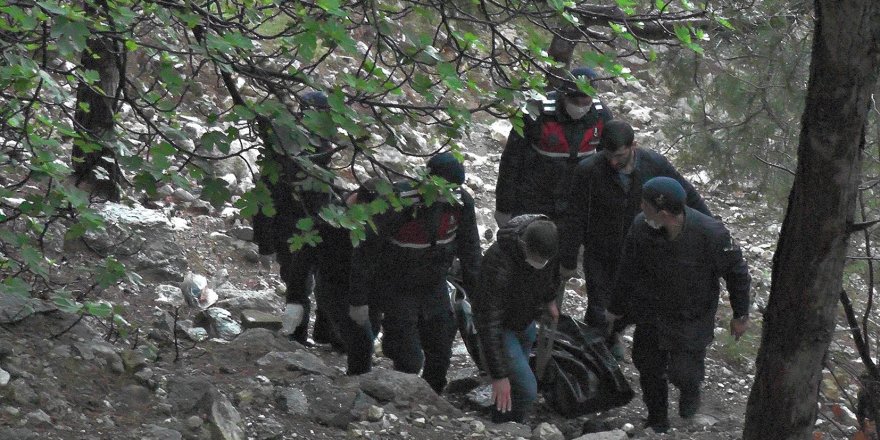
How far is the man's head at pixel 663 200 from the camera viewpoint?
5520mm

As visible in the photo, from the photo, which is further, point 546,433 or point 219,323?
Answer: point 219,323

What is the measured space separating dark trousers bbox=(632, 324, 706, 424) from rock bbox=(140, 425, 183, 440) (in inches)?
105

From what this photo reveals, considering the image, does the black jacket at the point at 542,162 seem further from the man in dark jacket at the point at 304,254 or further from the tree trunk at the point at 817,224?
the tree trunk at the point at 817,224

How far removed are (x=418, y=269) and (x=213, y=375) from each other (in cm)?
125

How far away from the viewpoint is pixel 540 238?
539 cm

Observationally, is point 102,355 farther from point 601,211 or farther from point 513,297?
point 601,211

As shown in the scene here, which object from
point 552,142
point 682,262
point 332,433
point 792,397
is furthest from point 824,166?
point 552,142

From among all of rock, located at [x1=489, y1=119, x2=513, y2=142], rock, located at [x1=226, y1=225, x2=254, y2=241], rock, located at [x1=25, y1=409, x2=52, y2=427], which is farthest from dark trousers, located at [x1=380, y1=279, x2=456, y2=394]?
rock, located at [x1=489, y1=119, x2=513, y2=142]

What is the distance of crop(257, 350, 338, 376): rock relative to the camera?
6.12 metres

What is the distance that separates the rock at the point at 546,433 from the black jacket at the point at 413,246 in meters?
0.99

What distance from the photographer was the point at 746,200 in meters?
11.8

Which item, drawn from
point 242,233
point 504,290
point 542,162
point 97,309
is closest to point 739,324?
point 504,290

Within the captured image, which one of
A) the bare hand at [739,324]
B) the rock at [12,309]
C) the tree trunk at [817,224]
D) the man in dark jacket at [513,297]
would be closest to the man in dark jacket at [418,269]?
the man in dark jacket at [513,297]

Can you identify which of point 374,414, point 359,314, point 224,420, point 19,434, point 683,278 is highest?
point 683,278
